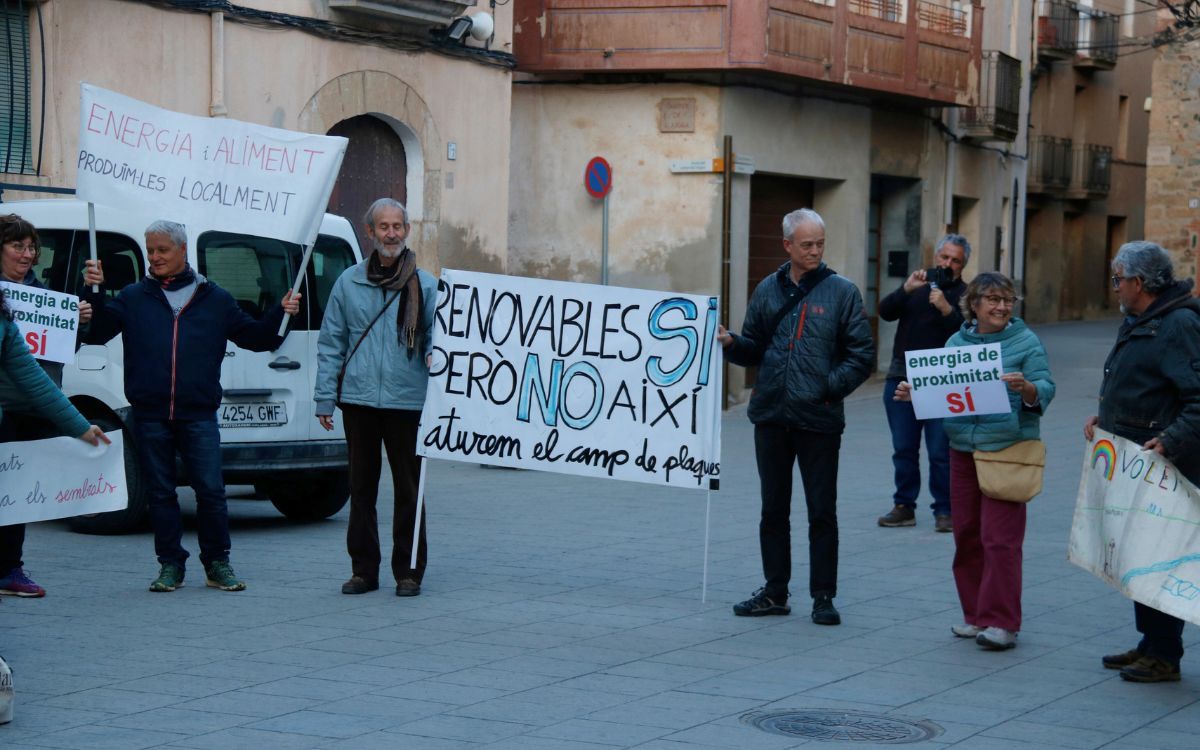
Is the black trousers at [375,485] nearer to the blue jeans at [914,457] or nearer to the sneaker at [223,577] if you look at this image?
the sneaker at [223,577]

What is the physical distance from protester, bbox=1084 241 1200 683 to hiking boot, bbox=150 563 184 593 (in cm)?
458

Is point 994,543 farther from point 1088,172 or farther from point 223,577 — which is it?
point 1088,172

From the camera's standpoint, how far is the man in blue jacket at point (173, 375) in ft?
28.9

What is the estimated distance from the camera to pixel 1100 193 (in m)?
43.9

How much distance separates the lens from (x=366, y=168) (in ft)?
61.1

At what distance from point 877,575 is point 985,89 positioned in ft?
70.5

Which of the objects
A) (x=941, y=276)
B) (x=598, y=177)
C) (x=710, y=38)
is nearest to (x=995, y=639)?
(x=941, y=276)

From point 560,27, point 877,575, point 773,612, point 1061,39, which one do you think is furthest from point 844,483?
point 1061,39

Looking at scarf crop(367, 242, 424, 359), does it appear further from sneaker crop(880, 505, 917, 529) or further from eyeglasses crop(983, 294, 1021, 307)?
sneaker crop(880, 505, 917, 529)

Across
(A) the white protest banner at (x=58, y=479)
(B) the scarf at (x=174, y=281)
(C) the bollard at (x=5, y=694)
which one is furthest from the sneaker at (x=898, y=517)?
(C) the bollard at (x=5, y=694)

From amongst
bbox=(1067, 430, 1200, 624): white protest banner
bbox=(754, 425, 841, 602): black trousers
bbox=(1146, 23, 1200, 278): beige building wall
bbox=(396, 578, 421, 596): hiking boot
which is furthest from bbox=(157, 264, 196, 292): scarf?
bbox=(1146, 23, 1200, 278): beige building wall

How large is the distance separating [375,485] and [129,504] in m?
2.43

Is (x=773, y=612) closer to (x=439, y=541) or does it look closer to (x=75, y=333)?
(x=439, y=541)

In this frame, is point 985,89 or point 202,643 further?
point 985,89
